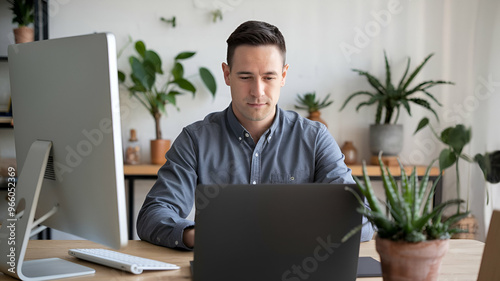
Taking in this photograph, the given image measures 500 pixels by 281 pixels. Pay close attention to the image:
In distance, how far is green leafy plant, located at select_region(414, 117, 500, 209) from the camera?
10.9 feet

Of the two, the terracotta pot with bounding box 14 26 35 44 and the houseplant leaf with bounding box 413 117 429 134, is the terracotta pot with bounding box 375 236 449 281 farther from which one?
the terracotta pot with bounding box 14 26 35 44

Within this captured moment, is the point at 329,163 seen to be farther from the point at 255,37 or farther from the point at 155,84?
the point at 155,84

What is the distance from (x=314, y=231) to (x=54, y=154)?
0.62 meters

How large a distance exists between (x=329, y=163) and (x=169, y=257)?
772 mm

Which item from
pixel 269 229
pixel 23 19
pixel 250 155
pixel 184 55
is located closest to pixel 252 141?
pixel 250 155

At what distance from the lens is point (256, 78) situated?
1.82 meters

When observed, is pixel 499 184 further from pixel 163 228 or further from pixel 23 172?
pixel 23 172

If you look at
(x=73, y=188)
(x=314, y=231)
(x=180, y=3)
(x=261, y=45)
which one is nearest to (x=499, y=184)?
(x=261, y=45)

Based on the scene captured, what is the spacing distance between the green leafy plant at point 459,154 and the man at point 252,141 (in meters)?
1.79

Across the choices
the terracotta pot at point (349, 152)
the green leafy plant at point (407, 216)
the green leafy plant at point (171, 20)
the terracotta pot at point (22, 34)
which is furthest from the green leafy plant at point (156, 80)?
the green leafy plant at point (407, 216)

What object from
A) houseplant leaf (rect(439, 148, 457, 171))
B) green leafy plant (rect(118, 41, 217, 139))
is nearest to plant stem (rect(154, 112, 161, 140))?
green leafy plant (rect(118, 41, 217, 139))

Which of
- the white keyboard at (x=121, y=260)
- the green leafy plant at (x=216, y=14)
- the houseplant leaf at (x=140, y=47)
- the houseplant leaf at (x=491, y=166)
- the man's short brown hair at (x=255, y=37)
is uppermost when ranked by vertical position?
the green leafy plant at (x=216, y=14)

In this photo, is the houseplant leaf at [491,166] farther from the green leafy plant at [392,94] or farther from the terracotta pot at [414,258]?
the terracotta pot at [414,258]

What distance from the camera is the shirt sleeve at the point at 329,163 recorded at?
1823mm
